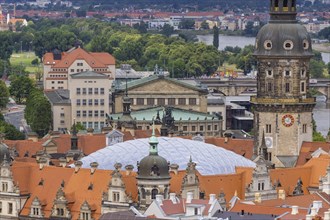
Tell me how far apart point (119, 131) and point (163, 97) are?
111ft

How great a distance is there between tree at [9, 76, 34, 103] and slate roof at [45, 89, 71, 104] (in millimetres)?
10101

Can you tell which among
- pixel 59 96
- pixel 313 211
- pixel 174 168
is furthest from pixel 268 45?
pixel 59 96

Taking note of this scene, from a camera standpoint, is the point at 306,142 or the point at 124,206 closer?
the point at 124,206

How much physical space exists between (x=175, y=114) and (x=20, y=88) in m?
43.3

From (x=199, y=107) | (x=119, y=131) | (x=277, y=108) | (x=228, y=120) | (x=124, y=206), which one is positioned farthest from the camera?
(x=228, y=120)

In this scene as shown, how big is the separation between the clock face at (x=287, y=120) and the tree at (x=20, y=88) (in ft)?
245

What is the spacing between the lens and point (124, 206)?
260 feet

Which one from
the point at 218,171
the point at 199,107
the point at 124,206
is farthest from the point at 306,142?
the point at 199,107

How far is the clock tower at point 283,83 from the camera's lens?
96.2 m

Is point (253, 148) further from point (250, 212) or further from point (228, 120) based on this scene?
point (228, 120)

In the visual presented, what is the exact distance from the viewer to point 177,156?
3430 inches

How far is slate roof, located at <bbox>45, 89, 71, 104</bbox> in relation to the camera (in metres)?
147

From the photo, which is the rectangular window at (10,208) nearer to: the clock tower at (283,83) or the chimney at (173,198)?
the chimney at (173,198)

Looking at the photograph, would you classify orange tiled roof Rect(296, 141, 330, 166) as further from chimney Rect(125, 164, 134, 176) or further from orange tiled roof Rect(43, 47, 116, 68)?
orange tiled roof Rect(43, 47, 116, 68)
